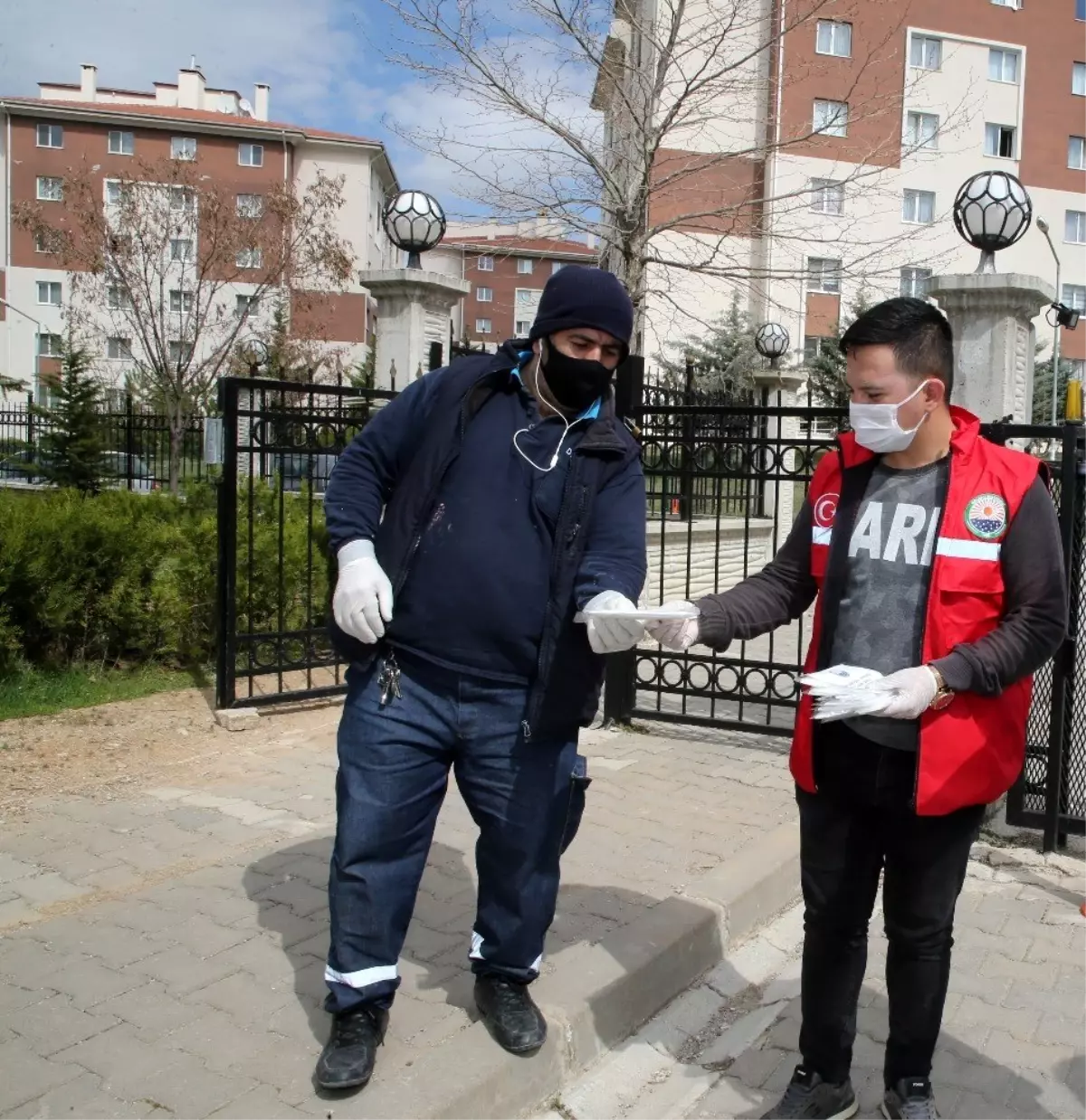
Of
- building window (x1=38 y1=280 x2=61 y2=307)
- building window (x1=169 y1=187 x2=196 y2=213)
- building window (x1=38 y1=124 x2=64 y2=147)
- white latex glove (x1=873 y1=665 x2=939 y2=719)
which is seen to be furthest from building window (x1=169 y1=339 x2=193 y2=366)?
building window (x1=38 y1=124 x2=64 y2=147)

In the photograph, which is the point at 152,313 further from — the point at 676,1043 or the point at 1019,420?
the point at 676,1043

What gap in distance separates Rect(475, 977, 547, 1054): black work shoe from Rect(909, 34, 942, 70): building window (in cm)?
3849

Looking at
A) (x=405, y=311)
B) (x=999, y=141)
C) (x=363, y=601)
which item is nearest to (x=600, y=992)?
(x=363, y=601)

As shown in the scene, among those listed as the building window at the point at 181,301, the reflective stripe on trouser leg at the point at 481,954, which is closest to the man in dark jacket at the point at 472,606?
the reflective stripe on trouser leg at the point at 481,954

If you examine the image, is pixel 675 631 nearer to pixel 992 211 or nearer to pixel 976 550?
pixel 976 550

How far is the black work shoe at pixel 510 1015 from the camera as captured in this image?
9.24ft

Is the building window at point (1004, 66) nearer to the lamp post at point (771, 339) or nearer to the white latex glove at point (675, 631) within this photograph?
the lamp post at point (771, 339)

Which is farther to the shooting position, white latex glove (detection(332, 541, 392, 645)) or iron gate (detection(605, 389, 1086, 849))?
iron gate (detection(605, 389, 1086, 849))

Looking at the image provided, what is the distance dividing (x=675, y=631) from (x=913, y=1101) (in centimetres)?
128

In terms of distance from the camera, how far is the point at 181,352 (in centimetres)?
1523

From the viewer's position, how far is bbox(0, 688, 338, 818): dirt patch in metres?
5.14

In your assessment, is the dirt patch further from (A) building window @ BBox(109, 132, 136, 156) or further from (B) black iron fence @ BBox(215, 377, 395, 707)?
(A) building window @ BBox(109, 132, 136, 156)

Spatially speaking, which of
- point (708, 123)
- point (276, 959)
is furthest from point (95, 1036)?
point (708, 123)

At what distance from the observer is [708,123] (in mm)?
10039
